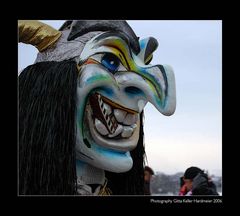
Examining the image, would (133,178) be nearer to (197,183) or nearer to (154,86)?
(197,183)

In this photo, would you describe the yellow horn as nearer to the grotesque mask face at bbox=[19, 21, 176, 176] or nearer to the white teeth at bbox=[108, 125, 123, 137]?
the grotesque mask face at bbox=[19, 21, 176, 176]

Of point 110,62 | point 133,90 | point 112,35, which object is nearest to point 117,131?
point 133,90

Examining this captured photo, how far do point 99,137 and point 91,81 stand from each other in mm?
239

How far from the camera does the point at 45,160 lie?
2.68m

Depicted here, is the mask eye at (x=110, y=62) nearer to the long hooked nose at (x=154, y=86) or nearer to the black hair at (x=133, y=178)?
the long hooked nose at (x=154, y=86)

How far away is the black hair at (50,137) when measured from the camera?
105 inches

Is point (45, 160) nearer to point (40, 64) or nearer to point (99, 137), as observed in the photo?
point (99, 137)

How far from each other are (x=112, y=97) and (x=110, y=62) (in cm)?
15

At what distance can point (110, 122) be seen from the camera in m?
2.77

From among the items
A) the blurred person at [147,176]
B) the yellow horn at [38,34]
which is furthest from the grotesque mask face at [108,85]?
the blurred person at [147,176]

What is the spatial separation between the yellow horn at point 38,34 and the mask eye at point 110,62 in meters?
0.25

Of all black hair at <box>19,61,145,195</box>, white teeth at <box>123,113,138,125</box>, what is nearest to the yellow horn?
black hair at <box>19,61,145,195</box>

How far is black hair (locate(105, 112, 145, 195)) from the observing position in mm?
2957
